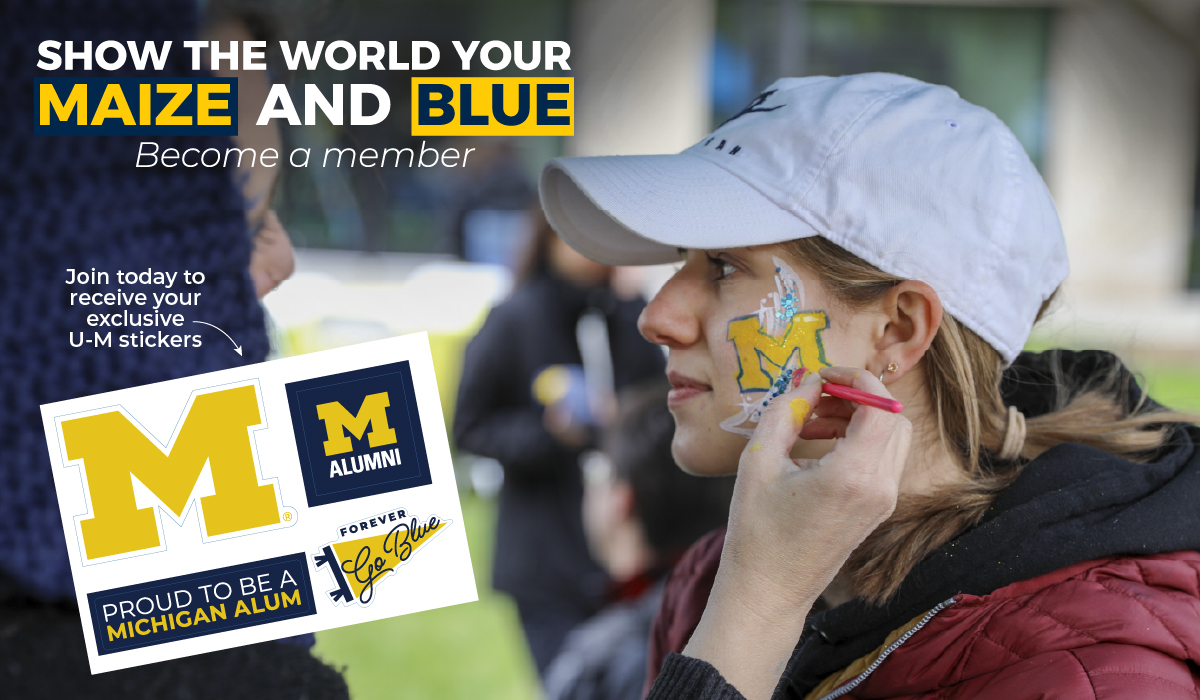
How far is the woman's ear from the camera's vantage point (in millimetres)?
1100

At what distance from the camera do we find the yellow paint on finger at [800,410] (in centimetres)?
98

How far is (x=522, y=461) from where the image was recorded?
9.27 ft

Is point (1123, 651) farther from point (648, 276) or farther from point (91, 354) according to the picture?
point (648, 276)

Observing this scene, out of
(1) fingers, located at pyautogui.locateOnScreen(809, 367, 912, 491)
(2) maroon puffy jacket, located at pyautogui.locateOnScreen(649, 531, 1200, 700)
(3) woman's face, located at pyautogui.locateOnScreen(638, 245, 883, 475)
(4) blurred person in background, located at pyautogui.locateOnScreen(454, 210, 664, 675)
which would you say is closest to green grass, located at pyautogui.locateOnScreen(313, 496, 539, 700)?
(4) blurred person in background, located at pyautogui.locateOnScreen(454, 210, 664, 675)

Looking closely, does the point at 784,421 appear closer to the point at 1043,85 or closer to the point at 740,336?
the point at 740,336

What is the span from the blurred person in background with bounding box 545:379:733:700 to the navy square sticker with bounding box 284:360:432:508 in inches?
43.7

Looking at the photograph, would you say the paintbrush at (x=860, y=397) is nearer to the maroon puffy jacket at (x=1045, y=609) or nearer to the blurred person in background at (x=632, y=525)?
the maroon puffy jacket at (x=1045, y=609)

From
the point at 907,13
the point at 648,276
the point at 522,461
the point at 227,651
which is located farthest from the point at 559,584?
the point at 907,13

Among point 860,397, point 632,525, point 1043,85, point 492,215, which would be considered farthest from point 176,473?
point 1043,85

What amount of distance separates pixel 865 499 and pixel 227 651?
78cm

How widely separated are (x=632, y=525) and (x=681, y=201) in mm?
1629

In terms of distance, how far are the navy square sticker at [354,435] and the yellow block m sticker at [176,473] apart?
6 centimetres

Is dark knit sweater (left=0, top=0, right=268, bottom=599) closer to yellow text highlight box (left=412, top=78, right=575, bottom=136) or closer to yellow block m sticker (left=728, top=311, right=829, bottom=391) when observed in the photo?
yellow text highlight box (left=412, top=78, right=575, bottom=136)

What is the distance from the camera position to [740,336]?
1.14 metres
